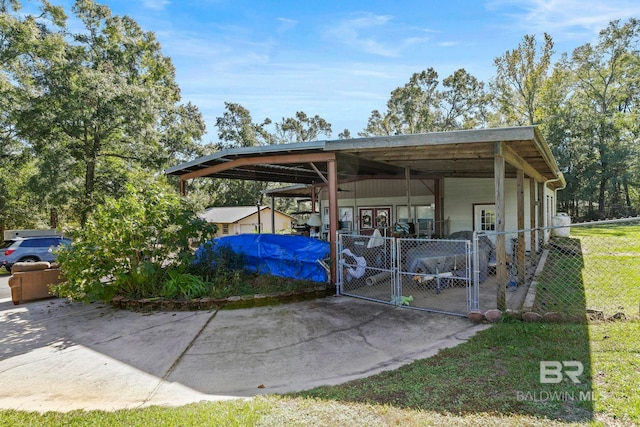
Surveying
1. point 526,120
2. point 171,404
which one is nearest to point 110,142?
point 171,404

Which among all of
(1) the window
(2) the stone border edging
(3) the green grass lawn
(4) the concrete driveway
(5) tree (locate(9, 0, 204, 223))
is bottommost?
(4) the concrete driveway

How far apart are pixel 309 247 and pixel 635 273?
7.05 metres

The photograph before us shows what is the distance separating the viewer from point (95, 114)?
50.3 ft

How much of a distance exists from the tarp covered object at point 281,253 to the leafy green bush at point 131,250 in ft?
2.72

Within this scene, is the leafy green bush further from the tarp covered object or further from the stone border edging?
the tarp covered object

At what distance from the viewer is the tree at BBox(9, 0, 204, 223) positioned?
14.7 m

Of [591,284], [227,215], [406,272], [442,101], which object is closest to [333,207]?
[406,272]

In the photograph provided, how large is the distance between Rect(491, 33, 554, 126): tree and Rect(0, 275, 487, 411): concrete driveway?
31.2m

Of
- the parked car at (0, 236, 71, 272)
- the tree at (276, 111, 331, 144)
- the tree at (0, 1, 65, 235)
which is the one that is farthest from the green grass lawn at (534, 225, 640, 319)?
the tree at (276, 111, 331, 144)

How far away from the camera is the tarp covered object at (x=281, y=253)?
7.27 m

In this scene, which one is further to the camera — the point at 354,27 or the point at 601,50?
the point at 601,50

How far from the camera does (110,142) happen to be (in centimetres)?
1727

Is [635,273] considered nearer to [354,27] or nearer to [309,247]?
[309,247]

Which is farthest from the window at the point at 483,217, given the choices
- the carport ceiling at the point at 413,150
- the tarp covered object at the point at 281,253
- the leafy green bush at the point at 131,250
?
the leafy green bush at the point at 131,250
